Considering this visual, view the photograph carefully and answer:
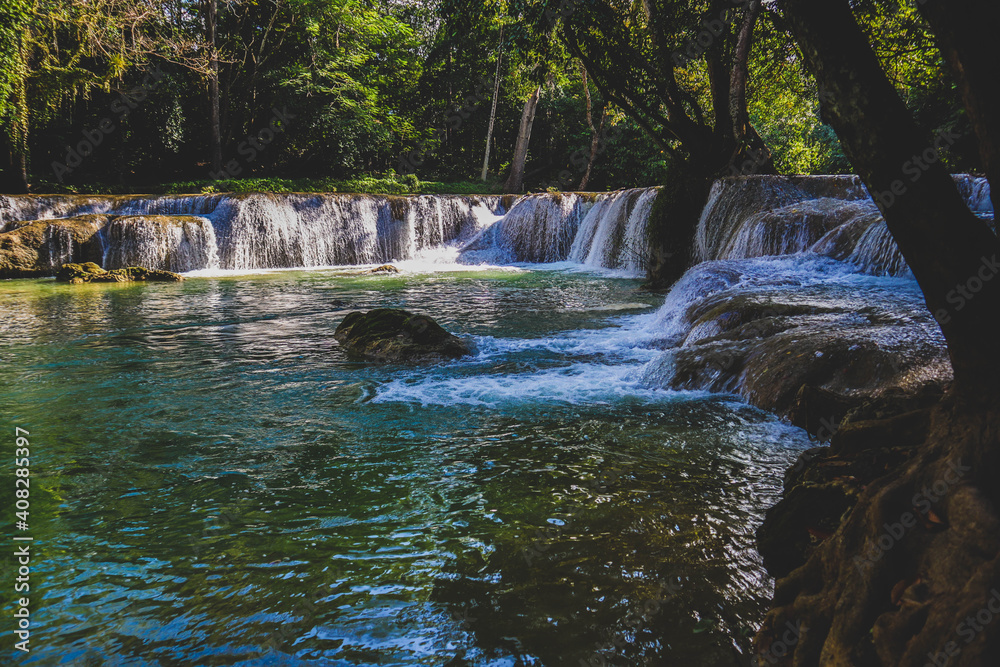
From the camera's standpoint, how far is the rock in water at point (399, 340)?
7688mm

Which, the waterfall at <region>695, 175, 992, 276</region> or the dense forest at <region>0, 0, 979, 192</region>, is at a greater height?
the dense forest at <region>0, 0, 979, 192</region>

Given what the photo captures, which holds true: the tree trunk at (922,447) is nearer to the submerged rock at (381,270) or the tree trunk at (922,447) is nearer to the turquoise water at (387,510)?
the turquoise water at (387,510)

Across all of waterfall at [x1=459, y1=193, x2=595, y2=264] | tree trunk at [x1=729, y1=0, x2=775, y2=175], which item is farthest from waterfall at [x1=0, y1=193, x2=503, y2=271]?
tree trunk at [x1=729, y1=0, x2=775, y2=175]

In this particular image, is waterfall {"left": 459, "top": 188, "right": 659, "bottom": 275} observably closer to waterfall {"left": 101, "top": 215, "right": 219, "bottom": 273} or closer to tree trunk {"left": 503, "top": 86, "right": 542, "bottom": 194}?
tree trunk {"left": 503, "top": 86, "right": 542, "bottom": 194}

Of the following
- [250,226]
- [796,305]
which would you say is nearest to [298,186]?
[250,226]

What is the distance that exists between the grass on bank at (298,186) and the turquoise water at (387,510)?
69.7ft

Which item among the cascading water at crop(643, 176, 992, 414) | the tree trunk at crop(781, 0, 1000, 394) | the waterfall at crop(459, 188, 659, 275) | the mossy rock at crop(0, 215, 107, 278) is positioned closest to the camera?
the tree trunk at crop(781, 0, 1000, 394)

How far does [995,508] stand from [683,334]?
6.49 meters

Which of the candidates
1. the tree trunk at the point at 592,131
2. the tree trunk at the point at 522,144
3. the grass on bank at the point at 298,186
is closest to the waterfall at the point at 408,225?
the grass on bank at the point at 298,186

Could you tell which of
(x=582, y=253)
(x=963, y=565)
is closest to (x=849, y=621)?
(x=963, y=565)

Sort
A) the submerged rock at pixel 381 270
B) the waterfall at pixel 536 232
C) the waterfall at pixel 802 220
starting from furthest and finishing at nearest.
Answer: the waterfall at pixel 536 232
the submerged rock at pixel 381 270
the waterfall at pixel 802 220

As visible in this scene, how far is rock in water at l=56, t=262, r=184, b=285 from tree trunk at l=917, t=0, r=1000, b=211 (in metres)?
18.4

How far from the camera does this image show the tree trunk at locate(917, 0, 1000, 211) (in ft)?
6.33

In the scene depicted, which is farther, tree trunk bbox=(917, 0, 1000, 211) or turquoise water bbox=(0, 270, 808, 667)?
turquoise water bbox=(0, 270, 808, 667)
